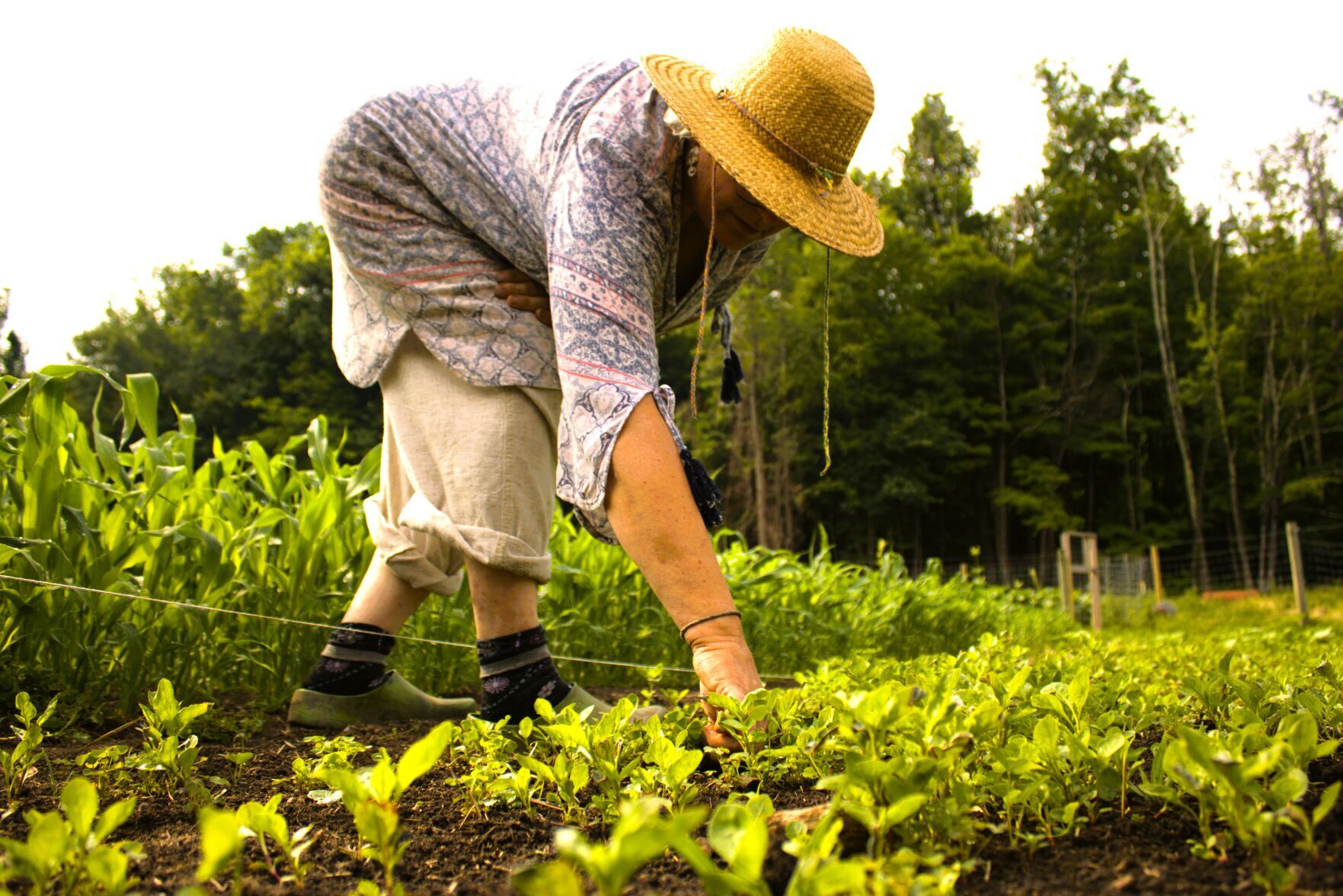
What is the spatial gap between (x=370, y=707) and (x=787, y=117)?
1413 mm

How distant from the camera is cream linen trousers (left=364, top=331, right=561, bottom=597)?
1.78m

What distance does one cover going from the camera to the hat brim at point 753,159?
59.3 inches

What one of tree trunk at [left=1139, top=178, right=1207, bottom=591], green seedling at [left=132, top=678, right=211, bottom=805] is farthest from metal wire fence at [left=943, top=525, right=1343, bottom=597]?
green seedling at [left=132, top=678, right=211, bottom=805]

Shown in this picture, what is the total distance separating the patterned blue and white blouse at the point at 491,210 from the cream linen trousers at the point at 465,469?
0.05m

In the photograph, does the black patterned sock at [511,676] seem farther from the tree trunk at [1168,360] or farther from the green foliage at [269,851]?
the tree trunk at [1168,360]

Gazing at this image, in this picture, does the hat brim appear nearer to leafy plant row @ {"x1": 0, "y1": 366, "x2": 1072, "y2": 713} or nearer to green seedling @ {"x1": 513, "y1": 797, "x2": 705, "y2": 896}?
green seedling @ {"x1": 513, "y1": 797, "x2": 705, "y2": 896}

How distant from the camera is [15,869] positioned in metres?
0.76

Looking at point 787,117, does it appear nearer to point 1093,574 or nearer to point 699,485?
point 699,485

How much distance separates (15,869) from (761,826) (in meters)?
0.60

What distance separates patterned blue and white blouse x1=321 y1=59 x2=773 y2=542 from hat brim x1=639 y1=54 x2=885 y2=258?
9 cm

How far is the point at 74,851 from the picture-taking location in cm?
77

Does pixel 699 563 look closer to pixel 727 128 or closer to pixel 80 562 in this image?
pixel 727 128

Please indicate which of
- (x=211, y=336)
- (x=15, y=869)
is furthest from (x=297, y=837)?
(x=211, y=336)

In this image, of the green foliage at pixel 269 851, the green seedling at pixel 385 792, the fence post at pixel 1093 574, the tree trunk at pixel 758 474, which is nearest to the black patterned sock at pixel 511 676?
the green foliage at pixel 269 851
